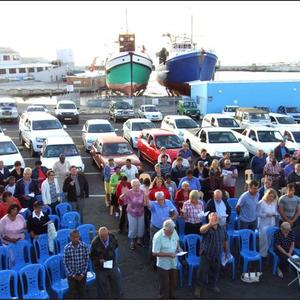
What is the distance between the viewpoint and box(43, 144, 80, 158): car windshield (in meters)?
14.9

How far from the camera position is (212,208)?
8.17 metres

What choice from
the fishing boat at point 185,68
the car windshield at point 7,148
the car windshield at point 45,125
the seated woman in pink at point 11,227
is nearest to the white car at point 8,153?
the car windshield at point 7,148

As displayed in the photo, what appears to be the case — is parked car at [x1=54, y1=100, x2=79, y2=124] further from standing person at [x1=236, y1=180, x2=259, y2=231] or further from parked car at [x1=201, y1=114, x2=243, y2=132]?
standing person at [x1=236, y1=180, x2=259, y2=231]

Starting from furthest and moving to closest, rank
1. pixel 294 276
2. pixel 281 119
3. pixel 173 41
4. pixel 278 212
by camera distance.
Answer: pixel 173 41 < pixel 281 119 < pixel 278 212 < pixel 294 276

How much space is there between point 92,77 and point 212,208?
79.5m

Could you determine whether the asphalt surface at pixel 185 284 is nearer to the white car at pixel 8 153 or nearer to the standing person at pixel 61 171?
the standing person at pixel 61 171

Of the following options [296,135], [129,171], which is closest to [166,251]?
[129,171]

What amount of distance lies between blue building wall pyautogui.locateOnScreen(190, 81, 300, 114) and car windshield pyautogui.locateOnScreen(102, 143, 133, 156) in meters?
19.0

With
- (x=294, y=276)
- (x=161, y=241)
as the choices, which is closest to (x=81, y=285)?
(x=161, y=241)

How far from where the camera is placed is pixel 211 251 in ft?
23.6

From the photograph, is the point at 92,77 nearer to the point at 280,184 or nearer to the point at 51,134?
the point at 51,134

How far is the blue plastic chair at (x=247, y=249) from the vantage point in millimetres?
8141

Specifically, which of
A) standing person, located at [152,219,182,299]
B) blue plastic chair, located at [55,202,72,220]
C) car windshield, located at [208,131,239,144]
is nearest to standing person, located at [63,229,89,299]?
standing person, located at [152,219,182,299]

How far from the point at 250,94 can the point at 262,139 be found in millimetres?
17088
